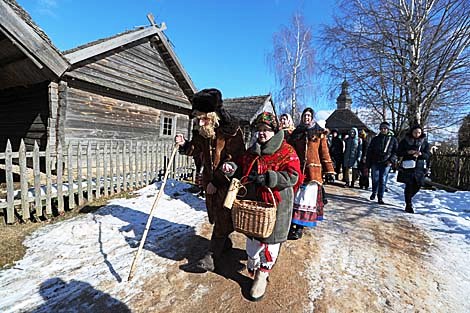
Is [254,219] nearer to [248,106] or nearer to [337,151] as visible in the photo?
[337,151]

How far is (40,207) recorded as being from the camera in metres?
4.10

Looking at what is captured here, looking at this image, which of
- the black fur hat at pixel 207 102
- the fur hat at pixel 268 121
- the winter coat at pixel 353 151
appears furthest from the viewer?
the winter coat at pixel 353 151

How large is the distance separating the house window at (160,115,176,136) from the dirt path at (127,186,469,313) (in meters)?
7.50

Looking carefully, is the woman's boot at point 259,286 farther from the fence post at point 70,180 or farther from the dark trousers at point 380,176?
the dark trousers at point 380,176

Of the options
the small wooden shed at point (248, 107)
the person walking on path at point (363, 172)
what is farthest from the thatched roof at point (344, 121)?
the person walking on path at point (363, 172)

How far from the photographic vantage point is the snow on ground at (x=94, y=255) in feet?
7.54

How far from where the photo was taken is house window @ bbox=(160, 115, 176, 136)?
10.4 metres

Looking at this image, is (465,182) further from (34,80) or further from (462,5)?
(34,80)

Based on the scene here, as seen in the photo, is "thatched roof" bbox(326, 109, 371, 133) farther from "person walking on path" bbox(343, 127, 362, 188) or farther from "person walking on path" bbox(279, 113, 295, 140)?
"person walking on path" bbox(279, 113, 295, 140)

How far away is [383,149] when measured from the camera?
5.86 m

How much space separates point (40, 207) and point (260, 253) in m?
3.95

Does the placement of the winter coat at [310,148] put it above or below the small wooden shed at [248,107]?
below

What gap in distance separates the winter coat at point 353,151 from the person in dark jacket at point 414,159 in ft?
10.2

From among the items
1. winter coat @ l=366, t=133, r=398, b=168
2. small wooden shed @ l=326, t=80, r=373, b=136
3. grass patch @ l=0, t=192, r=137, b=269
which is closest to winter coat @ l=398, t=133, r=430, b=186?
winter coat @ l=366, t=133, r=398, b=168
